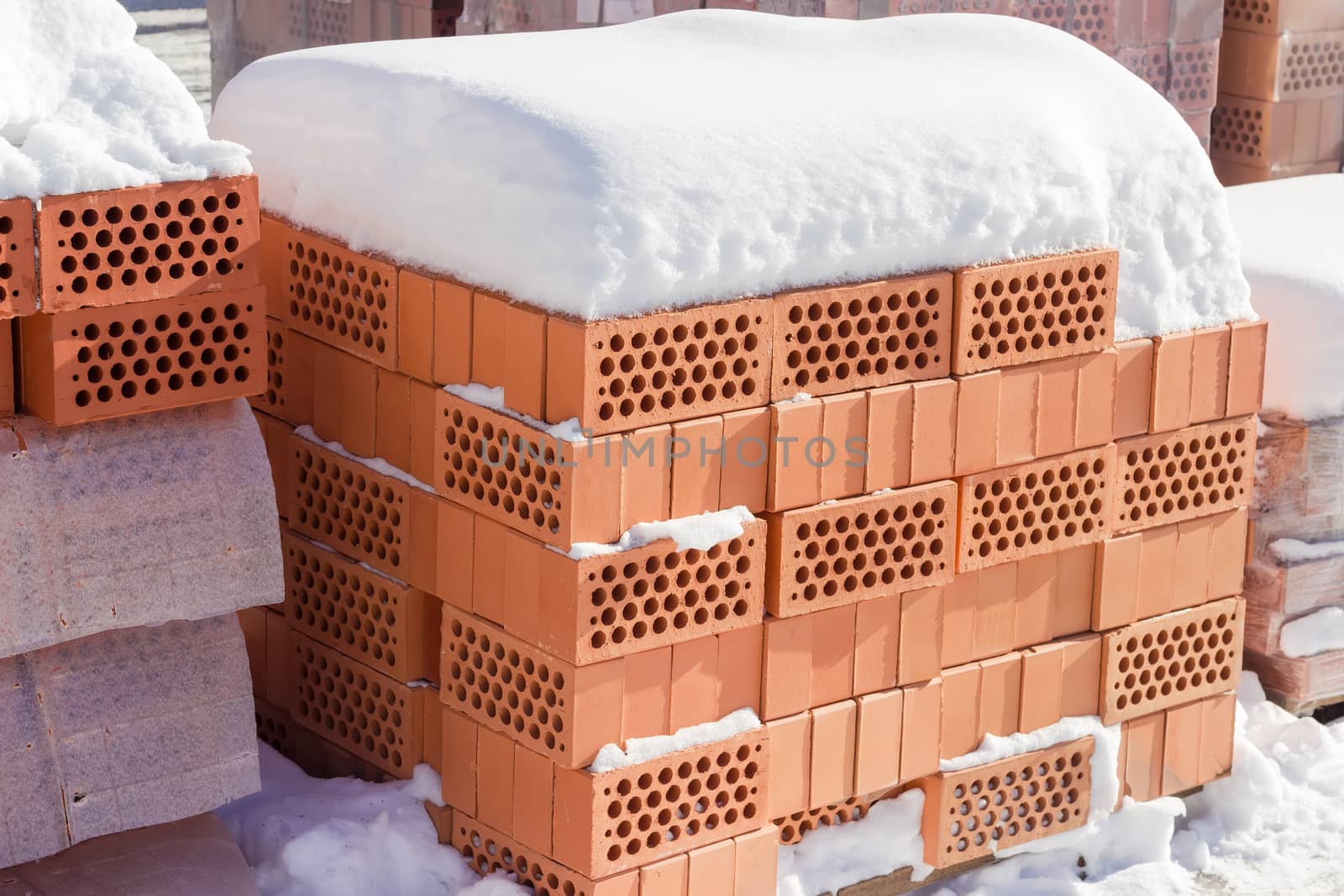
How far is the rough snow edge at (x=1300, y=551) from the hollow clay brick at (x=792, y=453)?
6.53 feet

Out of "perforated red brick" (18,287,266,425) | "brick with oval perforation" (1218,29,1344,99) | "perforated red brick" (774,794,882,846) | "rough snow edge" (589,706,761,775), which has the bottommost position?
"perforated red brick" (774,794,882,846)

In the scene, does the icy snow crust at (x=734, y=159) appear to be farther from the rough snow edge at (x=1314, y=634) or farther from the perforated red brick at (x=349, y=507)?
the rough snow edge at (x=1314, y=634)

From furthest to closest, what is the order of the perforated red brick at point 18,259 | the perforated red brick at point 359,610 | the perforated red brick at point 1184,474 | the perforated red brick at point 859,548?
the perforated red brick at point 1184,474, the perforated red brick at point 359,610, the perforated red brick at point 859,548, the perforated red brick at point 18,259

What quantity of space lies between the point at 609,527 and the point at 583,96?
3.19ft

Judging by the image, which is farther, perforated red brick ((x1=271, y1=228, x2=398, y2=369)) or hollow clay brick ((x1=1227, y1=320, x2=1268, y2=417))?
hollow clay brick ((x1=1227, y1=320, x2=1268, y2=417))

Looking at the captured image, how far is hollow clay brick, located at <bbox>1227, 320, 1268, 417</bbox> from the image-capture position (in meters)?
5.04

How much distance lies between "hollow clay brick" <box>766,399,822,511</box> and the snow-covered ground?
2.95 feet

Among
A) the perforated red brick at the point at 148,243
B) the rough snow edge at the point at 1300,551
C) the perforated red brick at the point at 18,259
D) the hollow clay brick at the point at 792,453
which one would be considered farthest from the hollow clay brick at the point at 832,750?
the perforated red brick at the point at 18,259

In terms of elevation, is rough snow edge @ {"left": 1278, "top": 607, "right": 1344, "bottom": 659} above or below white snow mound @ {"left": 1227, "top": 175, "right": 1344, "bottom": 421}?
below

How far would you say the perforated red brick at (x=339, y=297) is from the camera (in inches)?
177

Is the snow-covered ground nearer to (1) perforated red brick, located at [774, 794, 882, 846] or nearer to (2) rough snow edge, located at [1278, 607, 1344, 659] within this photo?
(1) perforated red brick, located at [774, 794, 882, 846]

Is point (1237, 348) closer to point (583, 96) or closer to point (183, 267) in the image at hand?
point (583, 96)

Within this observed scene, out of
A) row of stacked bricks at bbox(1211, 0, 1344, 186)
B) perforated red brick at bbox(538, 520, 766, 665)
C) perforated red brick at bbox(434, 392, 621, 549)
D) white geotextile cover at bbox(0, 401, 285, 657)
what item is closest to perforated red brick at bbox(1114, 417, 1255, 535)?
perforated red brick at bbox(538, 520, 766, 665)

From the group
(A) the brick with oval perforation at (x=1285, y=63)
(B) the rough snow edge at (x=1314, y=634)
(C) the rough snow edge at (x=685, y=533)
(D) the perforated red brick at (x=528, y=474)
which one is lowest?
(B) the rough snow edge at (x=1314, y=634)
